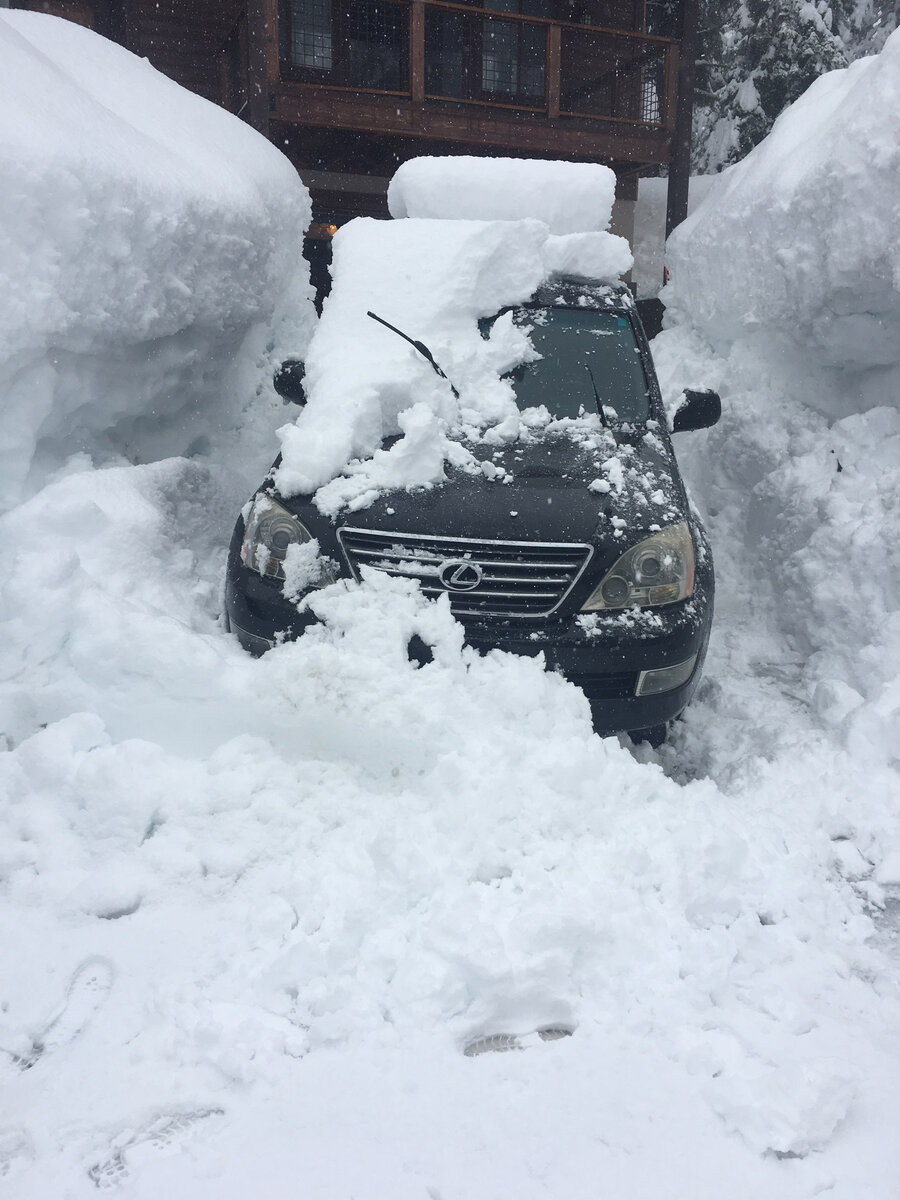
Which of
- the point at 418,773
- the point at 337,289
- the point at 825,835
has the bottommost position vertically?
the point at 825,835

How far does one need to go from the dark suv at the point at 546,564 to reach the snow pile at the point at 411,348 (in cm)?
15

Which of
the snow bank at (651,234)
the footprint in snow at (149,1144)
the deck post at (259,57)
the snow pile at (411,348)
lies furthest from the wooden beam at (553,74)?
the footprint in snow at (149,1144)

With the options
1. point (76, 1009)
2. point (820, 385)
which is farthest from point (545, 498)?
point (820, 385)

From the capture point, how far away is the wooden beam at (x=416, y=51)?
1067 centimetres

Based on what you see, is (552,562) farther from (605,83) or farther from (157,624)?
(605,83)

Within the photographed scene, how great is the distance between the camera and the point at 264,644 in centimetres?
336

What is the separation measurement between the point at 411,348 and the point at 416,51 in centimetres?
868

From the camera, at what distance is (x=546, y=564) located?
3254 millimetres

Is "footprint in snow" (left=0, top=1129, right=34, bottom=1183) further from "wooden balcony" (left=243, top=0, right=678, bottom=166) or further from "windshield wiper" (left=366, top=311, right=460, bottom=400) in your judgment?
"wooden balcony" (left=243, top=0, right=678, bottom=166)

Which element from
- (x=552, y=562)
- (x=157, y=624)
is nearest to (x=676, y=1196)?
(x=552, y=562)

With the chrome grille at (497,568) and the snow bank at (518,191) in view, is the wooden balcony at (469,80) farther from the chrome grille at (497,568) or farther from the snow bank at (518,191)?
the chrome grille at (497,568)

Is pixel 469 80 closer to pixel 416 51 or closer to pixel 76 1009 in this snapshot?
pixel 416 51

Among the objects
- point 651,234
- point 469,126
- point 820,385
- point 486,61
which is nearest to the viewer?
point 820,385

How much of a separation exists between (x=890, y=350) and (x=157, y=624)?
4.32 m
